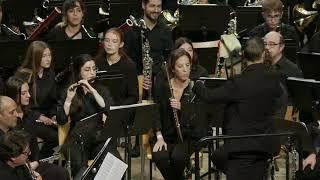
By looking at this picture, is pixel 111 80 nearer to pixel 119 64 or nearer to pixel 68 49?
pixel 119 64

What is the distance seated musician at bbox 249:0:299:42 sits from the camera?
6770 millimetres

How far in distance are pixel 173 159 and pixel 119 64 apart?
3.58 feet

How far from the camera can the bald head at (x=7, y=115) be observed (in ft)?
16.4

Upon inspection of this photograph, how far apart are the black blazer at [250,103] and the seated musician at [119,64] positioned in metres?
1.20

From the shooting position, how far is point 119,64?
6.21m

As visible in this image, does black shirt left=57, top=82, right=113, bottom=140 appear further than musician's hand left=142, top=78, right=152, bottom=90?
No

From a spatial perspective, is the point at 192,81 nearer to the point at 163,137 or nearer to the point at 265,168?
the point at 163,137

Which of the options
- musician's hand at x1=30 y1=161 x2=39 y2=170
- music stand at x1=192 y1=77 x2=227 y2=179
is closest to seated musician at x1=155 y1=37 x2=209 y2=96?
music stand at x1=192 y1=77 x2=227 y2=179

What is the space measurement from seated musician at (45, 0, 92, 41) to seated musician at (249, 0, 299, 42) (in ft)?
5.60

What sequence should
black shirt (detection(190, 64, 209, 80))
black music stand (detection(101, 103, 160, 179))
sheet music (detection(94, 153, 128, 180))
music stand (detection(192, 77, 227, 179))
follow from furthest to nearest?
black shirt (detection(190, 64, 209, 80))
music stand (detection(192, 77, 227, 179))
black music stand (detection(101, 103, 160, 179))
sheet music (detection(94, 153, 128, 180))

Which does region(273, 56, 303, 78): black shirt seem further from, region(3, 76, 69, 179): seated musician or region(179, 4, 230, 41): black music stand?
region(3, 76, 69, 179): seated musician

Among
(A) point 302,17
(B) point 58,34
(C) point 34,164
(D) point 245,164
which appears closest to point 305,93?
(D) point 245,164

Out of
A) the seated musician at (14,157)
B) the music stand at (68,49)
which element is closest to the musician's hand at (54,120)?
the music stand at (68,49)

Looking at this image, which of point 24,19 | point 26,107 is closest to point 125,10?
point 24,19
